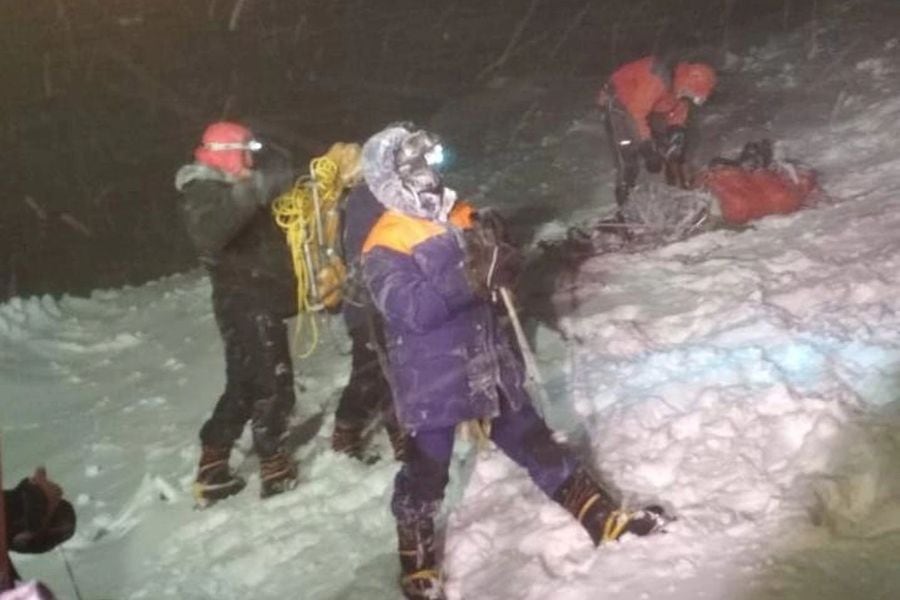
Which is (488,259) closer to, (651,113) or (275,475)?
(275,475)

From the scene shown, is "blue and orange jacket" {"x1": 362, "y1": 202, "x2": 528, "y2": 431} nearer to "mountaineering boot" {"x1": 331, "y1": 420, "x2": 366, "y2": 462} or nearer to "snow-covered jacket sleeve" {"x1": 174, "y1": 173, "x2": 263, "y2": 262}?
"snow-covered jacket sleeve" {"x1": 174, "y1": 173, "x2": 263, "y2": 262}

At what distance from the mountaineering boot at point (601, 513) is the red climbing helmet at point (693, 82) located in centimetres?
477

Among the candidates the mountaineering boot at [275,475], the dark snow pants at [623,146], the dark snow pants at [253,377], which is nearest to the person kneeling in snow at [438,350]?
the dark snow pants at [253,377]

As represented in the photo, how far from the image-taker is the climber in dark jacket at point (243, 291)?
16.5ft

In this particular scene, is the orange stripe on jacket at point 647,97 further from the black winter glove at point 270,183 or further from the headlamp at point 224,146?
the headlamp at point 224,146

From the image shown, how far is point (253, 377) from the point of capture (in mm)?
5508

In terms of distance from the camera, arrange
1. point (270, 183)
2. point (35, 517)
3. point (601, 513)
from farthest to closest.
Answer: point (270, 183)
point (601, 513)
point (35, 517)

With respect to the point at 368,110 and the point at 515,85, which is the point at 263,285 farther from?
the point at 515,85

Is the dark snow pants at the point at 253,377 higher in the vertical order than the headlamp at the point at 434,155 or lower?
lower

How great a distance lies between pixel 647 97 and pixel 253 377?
4.17 metres

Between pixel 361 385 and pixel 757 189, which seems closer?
pixel 361 385

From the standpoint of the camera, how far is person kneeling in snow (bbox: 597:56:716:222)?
819 centimetres

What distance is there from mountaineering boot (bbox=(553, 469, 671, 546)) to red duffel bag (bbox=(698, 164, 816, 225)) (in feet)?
13.9

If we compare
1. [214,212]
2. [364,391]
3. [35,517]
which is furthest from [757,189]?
[35,517]
